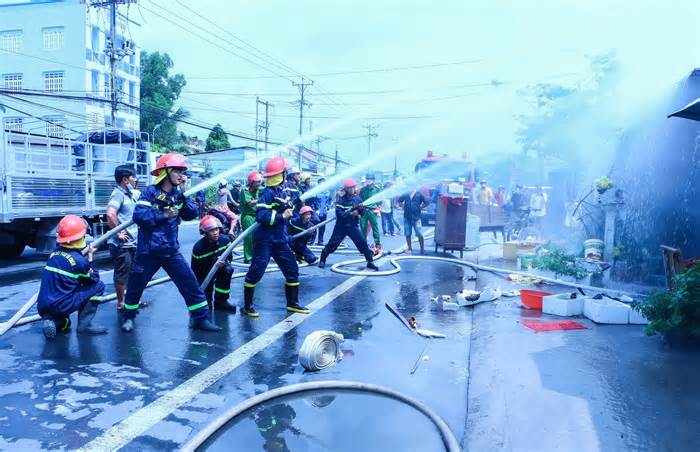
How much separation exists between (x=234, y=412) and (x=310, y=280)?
547 cm

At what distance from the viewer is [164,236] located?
550 cm

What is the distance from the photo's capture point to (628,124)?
30.9 feet

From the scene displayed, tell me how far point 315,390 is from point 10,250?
32.5ft

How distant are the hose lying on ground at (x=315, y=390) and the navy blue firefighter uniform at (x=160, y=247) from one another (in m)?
2.16

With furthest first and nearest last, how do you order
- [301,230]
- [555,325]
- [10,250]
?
[10,250] → [301,230] → [555,325]

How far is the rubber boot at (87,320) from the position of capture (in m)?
5.48

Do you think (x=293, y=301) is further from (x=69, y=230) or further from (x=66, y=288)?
(x=69, y=230)

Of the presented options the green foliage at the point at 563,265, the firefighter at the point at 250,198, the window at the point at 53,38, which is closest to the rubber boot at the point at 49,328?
the firefighter at the point at 250,198

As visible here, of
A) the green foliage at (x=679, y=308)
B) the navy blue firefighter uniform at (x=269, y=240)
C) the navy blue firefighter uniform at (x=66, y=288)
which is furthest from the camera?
the navy blue firefighter uniform at (x=269, y=240)

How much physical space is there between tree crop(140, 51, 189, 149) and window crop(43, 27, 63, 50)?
9926mm

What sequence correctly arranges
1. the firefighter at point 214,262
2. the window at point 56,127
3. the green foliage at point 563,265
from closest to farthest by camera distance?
the firefighter at point 214,262 → the green foliage at point 563,265 → the window at point 56,127

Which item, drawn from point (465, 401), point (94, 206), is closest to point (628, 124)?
point (465, 401)

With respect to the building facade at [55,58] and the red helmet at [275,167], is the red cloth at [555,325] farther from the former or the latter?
the building facade at [55,58]

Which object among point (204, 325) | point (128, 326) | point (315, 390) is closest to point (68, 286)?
point (128, 326)
